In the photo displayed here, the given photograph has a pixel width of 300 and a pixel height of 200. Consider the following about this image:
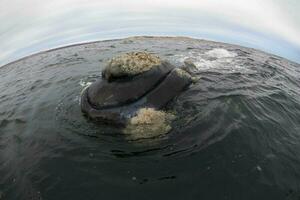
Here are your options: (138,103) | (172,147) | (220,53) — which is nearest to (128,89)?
(138,103)

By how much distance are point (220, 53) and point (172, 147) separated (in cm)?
705

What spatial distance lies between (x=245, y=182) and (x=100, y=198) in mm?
2290

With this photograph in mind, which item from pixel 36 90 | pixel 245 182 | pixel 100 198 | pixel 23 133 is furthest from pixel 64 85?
pixel 245 182

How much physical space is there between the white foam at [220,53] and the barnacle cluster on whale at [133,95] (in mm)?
5232

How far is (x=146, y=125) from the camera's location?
24.7ft

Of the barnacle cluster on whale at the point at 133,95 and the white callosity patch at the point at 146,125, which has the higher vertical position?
the barnacle cluster on whale at the point at 133,95

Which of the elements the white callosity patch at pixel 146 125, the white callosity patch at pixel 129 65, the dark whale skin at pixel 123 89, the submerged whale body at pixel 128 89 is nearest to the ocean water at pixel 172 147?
the white callosity patch at pixel 146 125

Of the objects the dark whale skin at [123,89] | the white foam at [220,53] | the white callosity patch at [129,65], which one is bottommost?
the white foam at [220,53]

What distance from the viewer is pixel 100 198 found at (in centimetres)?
607

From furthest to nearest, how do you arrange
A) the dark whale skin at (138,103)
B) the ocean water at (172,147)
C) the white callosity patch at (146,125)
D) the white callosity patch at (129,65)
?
the white callosity patch at (129,65) < the dark whale skin at (138,103) < the white callosity patch at (146,125) < the ocean water at (172,147)

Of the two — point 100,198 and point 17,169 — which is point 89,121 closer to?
point 17,169

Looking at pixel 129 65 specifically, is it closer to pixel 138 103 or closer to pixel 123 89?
pixel 123 89

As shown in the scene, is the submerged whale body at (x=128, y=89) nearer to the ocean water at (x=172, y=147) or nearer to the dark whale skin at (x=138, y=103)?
the dark whale skin at (x=138, y=103)

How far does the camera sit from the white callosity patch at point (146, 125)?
7.44m
